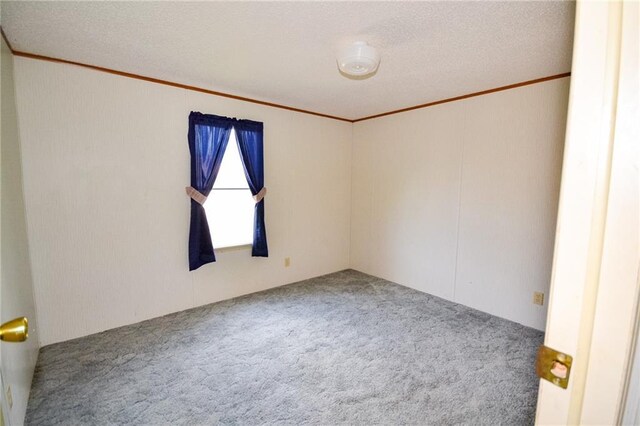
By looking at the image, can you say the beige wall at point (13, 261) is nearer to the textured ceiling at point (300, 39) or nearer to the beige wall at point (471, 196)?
the textured ceiling at point (300, 39)

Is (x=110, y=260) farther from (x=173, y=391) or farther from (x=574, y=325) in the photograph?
(x=574, y=325)

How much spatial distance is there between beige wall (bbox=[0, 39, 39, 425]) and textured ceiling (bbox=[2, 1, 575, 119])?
21.1 inches

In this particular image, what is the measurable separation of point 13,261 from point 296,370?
191cm

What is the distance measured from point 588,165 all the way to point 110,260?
10.8ft

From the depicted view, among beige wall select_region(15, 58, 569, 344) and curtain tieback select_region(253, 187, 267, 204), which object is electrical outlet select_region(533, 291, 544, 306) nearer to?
beige wall select_region(15, 58, 569, 344)

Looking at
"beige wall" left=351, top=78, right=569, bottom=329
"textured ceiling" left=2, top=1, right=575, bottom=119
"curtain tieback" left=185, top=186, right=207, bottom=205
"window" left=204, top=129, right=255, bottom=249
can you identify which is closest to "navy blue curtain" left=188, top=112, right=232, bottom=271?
"curtain tieback" left=185, top=186, right=207, bottom=205

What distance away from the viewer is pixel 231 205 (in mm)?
3510

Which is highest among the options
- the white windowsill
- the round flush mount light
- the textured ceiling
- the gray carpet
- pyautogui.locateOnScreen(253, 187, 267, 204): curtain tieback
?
the textured ceiling

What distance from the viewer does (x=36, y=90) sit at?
2.33m

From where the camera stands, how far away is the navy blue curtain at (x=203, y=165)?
3081 millimetres

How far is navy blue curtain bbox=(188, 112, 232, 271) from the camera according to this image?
308cm

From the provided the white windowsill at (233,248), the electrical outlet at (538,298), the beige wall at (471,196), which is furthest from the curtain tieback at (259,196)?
the electrical outlet at (538,298)

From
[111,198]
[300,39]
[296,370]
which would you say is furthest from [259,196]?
[296,370]

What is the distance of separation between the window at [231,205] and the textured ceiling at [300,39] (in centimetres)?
87
